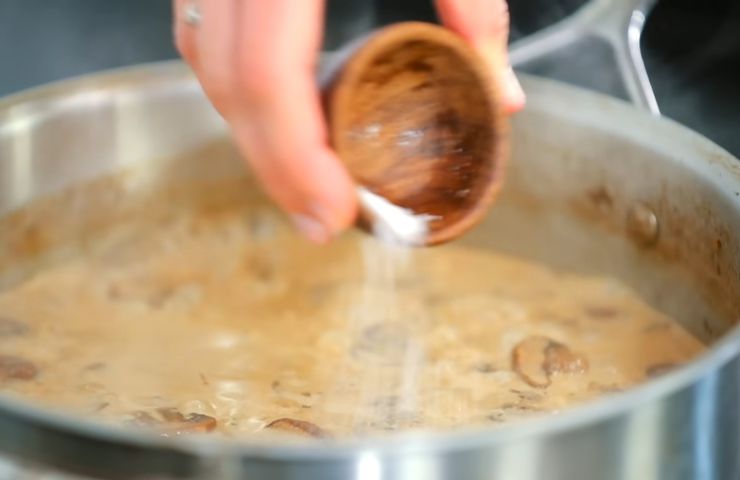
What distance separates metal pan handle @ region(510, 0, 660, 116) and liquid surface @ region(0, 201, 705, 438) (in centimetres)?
19

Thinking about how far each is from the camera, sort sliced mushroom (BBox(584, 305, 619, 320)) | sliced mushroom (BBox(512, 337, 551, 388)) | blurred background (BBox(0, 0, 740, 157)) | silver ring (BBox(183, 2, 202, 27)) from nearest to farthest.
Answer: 1. silver ring (BBox(183, 2, 202, 27))
2. sliced mushroom (BBox(512, 337, 551, 388))
3. sliced mushroom (BBox(584, 305, 619, 320))
4. blurred background (BBox(0, 0, 740, 157))

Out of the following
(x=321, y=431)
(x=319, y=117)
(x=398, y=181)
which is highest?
(x=319, y=117)

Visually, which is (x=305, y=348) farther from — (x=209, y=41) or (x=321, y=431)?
(x=209, y=41)

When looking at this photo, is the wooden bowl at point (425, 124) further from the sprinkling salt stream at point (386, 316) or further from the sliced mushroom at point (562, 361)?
the sliced mushroom at point (562, 361)

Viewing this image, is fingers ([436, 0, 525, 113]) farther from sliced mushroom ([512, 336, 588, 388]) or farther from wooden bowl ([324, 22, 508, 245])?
sliced mushroom ([512, 336, 588, 388])

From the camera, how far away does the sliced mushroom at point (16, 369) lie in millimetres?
827

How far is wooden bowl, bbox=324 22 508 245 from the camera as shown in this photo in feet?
2.14

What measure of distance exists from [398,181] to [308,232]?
0.14 metres

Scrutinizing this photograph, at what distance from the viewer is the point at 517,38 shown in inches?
45.1

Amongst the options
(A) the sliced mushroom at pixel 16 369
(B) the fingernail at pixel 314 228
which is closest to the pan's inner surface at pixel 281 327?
(A) the sliced mushroom at pixel 16 369

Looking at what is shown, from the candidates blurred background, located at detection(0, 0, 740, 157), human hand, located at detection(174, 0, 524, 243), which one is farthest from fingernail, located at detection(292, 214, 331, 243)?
blurred background, located at detection(0, 0, 740, 157)

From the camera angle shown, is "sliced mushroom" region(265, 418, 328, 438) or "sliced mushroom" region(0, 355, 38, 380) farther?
"sliced mushroom" region(0, 355, 38, 380)

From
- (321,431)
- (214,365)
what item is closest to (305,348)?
(214,365)

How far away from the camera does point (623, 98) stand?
3.19ft
